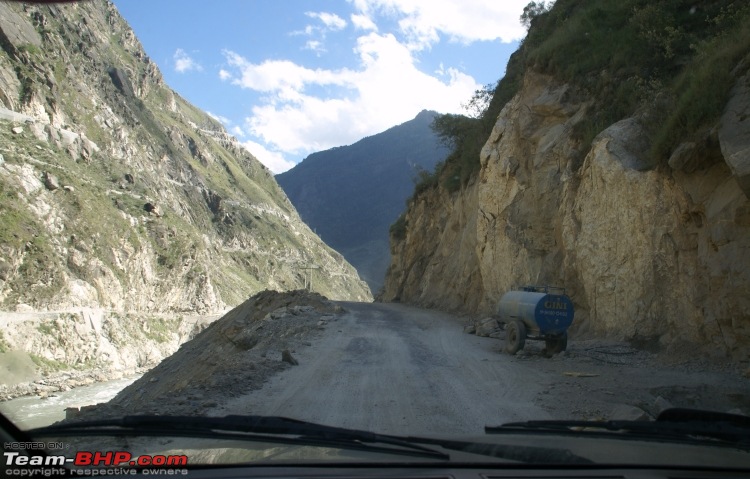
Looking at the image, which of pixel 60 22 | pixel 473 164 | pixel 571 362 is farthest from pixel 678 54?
pixel 60 22

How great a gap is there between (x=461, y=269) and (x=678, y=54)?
15.0 meters

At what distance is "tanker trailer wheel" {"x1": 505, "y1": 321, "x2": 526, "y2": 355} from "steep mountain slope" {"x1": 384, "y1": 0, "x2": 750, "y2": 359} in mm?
2406

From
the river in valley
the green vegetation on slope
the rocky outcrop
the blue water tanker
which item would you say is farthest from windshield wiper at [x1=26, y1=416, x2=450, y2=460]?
the rocky outcrop

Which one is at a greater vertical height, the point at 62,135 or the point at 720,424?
the point at 62,135

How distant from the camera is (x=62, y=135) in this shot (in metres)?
66.1

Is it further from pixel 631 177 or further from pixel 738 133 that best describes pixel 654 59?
pixel 738 133

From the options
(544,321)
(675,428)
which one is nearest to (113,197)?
(544,321)

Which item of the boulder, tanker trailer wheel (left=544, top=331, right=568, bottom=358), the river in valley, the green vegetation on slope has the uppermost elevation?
the green vegetation on slope

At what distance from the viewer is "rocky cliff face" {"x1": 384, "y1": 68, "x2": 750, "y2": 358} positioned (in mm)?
10875

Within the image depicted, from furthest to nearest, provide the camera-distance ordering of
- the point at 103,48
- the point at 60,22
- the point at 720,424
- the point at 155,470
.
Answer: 1. the point at 103,48
2. the point at 60,22
3. the point at 720,424
4. the point at 155,470

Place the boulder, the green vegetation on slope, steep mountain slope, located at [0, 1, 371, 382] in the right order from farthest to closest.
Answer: steep mountain slope, located at [0, 1, 371, 382] < the green vegetation on slope < the boulder

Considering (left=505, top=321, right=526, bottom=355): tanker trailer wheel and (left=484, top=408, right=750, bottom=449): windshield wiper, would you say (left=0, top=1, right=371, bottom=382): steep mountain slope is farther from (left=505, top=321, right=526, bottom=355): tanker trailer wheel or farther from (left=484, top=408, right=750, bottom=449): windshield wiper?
(left=484, top=408, right=750, bottom=449): windshield wiper

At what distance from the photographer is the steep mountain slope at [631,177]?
11164mm

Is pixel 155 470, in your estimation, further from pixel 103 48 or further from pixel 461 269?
pixel 103 48
